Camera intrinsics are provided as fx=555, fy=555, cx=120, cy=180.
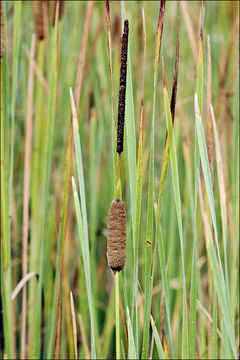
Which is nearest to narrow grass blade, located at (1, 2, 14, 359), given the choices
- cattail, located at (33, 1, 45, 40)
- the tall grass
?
the tall grass

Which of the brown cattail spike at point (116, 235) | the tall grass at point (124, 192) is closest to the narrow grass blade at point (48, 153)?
the tall grass at point (124, 192)

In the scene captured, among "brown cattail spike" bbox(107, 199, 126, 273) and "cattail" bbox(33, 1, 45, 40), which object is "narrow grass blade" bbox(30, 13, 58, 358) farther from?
"brown cattail spike" bbox(107, 199, 126, 273)

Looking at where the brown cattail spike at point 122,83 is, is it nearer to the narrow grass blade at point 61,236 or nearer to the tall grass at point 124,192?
the tall grass at point 124,192

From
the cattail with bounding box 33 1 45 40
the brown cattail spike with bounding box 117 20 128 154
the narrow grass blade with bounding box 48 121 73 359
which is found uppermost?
the cattail with bounding box 33 1 45 40

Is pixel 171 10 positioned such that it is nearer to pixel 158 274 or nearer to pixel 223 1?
pixel 223 1

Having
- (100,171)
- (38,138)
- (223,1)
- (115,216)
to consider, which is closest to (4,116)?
(38,138)

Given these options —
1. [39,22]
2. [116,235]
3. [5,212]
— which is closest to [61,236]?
[5,212]
